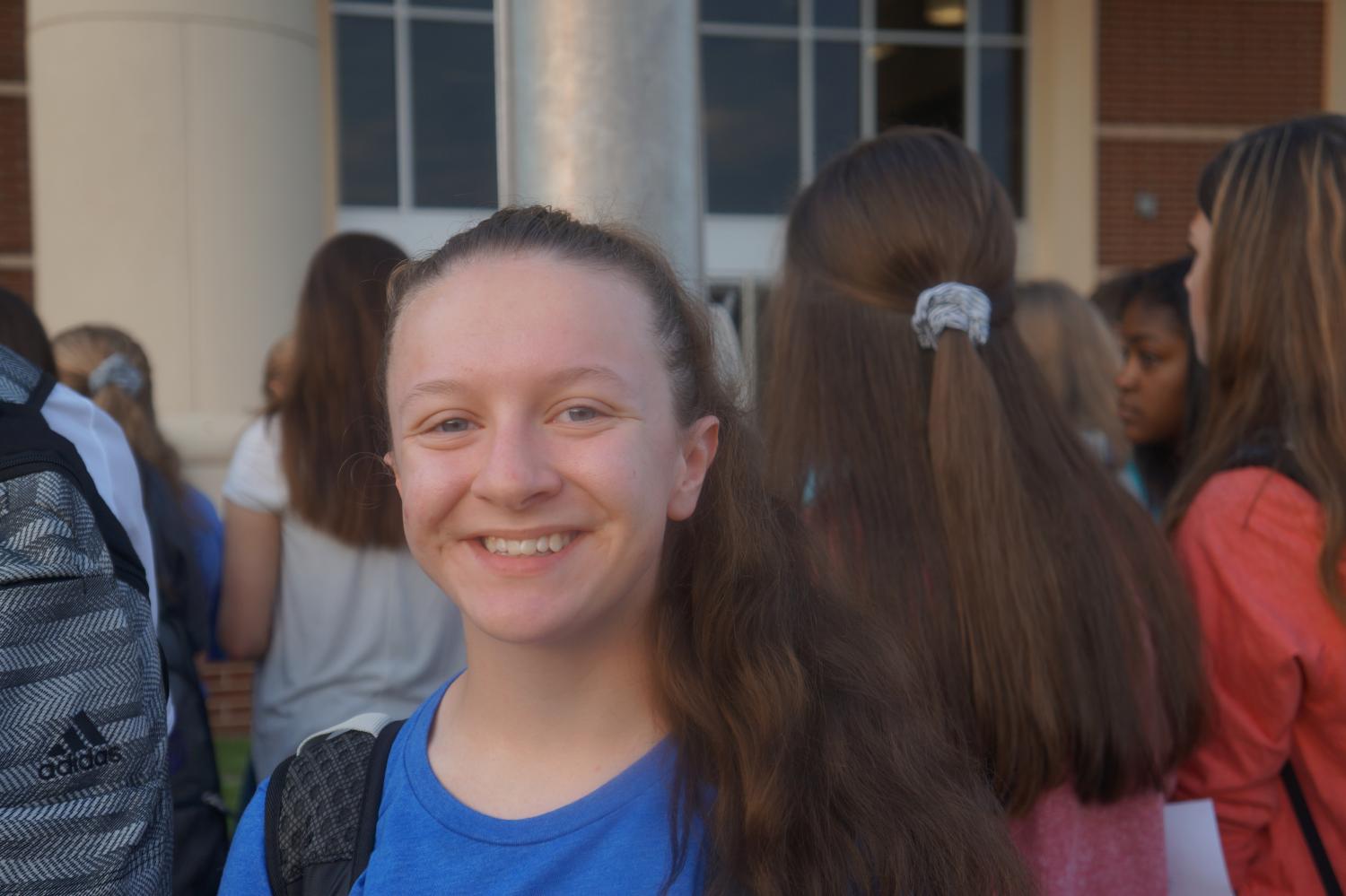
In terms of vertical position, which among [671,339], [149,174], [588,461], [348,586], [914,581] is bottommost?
[348,586]

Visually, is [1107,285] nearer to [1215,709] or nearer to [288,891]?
[1215,709]

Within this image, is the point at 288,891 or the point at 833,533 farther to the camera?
the point at 833,533

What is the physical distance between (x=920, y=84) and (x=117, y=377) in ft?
25.0

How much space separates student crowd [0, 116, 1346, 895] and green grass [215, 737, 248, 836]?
4208 mm

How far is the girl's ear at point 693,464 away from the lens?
4.83 ft

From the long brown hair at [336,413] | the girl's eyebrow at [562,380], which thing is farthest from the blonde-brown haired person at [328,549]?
the girl's eyebrow at [562,380]

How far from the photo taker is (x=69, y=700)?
1424 millimetres

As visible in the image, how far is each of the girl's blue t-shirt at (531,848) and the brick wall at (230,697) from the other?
6.68 meters

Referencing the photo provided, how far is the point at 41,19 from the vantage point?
267 inches

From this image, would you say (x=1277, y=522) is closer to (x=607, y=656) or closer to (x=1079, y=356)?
(x=607, y=656)

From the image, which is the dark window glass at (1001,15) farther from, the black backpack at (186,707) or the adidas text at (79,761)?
the adidas text at (79,761)

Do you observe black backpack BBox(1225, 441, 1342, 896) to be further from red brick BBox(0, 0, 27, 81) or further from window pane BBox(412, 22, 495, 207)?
red brick BBox(0, 0, 27, 81)

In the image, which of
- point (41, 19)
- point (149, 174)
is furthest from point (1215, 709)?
point (41, 19)

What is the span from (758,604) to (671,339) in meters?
0.35
